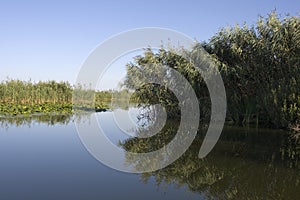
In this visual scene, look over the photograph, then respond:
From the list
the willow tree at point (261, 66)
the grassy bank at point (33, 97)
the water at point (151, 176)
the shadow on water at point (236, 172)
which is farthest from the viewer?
the grassy bank at point (33, 97)

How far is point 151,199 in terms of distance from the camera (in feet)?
15.1

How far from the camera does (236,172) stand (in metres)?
6.38

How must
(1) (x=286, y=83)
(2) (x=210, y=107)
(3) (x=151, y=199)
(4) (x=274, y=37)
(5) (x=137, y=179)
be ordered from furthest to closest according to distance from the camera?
(2) (x=210, y=107) → (4) (x=274, y=37) → (1) (x=286, y=83) → (5) (x=137, y=179) → (3) (x=151, y=199)

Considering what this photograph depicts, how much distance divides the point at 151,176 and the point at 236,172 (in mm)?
2011

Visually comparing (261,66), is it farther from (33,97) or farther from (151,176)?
(33,97)

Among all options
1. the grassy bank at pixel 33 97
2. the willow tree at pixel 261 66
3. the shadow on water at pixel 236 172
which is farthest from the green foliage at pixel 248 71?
the grassy bank at pixel 33 97

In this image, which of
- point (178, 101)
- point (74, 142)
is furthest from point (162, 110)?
point (74, 142)

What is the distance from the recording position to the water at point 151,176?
486 cm

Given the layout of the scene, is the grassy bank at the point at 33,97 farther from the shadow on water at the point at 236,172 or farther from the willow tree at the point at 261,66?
the shadow on water at the point at 236,172

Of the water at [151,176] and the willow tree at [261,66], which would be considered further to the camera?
the willow tree at [261,66]

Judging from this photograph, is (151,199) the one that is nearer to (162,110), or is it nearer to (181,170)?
(181,170)

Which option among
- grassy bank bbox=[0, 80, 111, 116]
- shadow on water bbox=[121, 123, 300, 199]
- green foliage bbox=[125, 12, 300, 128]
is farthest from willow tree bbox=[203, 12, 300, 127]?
grassy bank bbox=[0, 80, 111, 116]

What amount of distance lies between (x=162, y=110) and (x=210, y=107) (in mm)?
3969

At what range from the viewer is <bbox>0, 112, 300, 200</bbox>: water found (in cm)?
486
